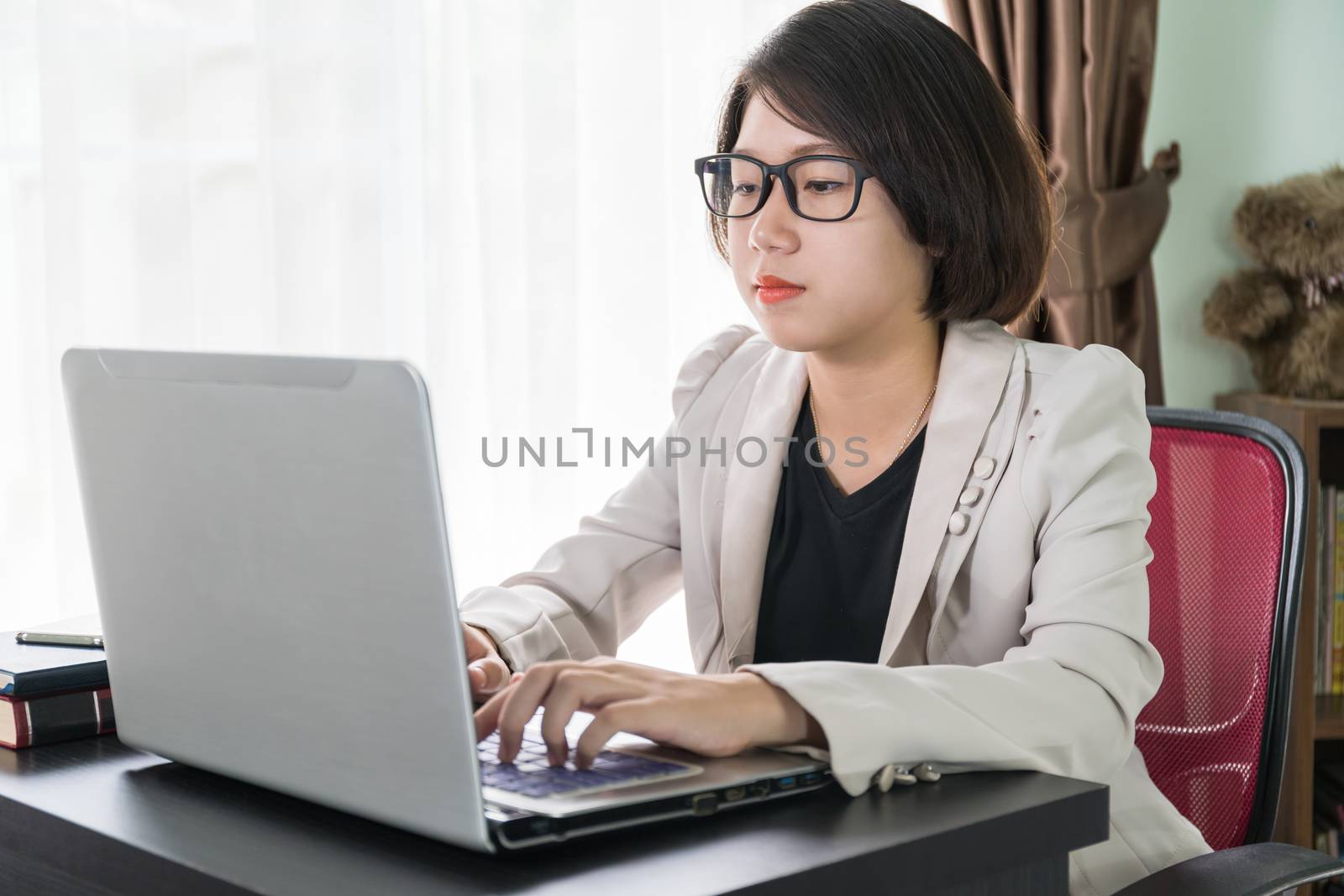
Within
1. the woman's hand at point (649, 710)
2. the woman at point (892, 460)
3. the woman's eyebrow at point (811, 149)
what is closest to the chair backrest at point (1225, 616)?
the woman at point (892, 460)

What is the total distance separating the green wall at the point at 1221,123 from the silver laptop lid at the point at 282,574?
6.73ft

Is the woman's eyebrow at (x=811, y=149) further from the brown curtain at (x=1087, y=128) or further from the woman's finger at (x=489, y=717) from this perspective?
the brown curtain at (x=1087, y=128)

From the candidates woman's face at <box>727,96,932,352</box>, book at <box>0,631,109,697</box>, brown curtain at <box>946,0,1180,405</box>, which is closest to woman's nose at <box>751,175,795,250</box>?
woman's face at <box>727,96,932,352</box>

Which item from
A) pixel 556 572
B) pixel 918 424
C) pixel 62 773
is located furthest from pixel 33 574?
pixel 918 424

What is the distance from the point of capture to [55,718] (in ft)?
3.00

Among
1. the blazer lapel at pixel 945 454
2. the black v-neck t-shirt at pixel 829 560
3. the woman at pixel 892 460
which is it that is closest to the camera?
the woman at pixel 892 460

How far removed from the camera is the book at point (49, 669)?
0.90 m

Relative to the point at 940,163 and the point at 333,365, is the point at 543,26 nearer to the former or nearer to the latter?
the point at 940,163

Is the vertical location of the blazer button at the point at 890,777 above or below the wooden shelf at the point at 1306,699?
above

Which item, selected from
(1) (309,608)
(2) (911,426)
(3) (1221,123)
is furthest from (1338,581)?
(1) (309,608)

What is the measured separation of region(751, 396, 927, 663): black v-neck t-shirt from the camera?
127cm

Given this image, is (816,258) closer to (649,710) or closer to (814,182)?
(814,182)

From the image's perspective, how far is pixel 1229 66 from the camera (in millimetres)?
2426

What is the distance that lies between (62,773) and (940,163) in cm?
87
